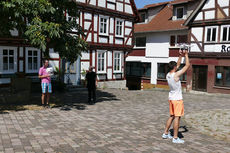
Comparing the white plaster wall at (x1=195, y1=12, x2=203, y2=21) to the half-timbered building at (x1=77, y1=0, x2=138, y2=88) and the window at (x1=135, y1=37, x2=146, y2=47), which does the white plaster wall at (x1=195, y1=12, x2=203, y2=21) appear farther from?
the window at (x1=135, y1=37, x2=146, y2=47)

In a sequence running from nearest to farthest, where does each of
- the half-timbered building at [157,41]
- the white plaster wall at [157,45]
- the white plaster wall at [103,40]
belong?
the white plaster wall at [103,40] → the half-timbered building at [157,41] → the white plaster wall at [157,45]

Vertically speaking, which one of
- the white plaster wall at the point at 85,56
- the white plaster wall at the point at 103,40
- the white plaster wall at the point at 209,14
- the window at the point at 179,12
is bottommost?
the white plaster wall at the point at 85,56

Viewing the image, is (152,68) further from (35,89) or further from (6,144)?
(6,144)

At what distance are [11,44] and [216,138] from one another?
12.7m

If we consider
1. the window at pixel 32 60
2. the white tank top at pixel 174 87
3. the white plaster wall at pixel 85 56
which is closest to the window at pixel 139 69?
the white plaster wall at pixel 85 56

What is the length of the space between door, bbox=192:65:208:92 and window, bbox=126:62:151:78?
635cm

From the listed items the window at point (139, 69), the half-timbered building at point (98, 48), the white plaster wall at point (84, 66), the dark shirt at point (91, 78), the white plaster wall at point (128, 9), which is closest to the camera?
the dark shirt at point (91, 78)

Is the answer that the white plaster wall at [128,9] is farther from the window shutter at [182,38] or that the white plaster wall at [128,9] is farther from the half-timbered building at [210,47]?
the window shutter at [182,38]

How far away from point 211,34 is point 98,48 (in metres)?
9.25

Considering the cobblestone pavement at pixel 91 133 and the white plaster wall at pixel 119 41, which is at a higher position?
the white plaster wall at pixel 119 41

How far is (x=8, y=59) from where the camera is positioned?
15.0 meters

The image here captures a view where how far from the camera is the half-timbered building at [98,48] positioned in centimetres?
1522

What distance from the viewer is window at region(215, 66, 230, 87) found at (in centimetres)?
1936

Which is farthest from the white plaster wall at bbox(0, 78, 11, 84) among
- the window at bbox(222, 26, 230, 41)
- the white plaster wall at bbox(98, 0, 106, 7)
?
the window at bbox(222, 26, 230, 41)
